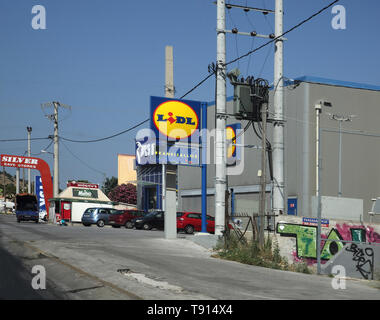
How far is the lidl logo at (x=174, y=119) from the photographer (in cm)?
2708

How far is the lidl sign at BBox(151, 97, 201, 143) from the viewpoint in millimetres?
27094

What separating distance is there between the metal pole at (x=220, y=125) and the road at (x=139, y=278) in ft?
7.68

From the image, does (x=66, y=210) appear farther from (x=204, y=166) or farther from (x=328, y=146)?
(x=204, y=166)

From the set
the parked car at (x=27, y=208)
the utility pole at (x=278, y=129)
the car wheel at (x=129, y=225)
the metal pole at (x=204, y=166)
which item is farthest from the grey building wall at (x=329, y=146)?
the parked car at (x=27, y=208)

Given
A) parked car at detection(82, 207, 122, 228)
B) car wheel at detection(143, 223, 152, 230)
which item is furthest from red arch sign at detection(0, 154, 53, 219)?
car wheel at detection(143, 223, 152, 230)

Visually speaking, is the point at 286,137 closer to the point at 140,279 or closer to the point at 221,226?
the point at 221,226

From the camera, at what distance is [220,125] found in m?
22.8

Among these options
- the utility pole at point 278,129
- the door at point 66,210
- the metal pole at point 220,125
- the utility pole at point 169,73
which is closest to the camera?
the utility pole at point 278,129

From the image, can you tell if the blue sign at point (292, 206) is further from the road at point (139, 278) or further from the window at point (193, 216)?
the road at point (139, 278)

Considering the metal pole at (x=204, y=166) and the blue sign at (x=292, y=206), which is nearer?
the metal pole at (x=204, y=166)

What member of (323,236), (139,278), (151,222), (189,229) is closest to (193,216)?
(189,229)

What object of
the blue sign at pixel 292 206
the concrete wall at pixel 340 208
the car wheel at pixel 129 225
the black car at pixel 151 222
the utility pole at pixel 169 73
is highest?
the utility pole at pixel 169 73
